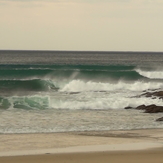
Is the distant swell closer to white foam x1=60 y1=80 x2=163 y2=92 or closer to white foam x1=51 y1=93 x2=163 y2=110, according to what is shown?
white foam x1=60 y1=80 x2=163 y2=92

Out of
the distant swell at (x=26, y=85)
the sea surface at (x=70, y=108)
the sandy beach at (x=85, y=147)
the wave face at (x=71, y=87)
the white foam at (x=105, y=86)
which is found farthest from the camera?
the white foam at (x=105, y=86)

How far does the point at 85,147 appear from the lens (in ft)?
49.8

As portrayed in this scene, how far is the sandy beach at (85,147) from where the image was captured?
1351cm

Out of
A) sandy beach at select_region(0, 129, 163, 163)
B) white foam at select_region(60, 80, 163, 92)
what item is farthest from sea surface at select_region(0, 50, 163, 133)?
sandy beach at select_region(0, 129, 163, 163)

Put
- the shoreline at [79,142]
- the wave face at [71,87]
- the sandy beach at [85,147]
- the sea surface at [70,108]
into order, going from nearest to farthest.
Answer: the sandy beach at [85,147], the shoreline at [79,142], the sea surface at [70,108], the wave face at [71,87]

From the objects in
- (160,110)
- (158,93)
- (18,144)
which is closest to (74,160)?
(18,144)

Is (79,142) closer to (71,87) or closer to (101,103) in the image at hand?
(101,103)

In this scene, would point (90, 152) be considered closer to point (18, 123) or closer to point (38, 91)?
point (18, 123)

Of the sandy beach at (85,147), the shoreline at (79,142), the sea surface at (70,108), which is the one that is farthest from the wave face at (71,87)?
the sandy beach at (85,147)

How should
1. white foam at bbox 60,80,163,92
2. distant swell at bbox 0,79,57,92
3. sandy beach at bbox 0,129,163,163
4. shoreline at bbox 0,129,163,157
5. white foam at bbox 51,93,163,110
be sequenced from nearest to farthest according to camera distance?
1. sandy beach at bbox 0,129,163,163
2. shoreline at bbox 0,129,163,157
3. white foam at bbox 51,93,163,110
4. distant swell at bbox 0,79,57,92
5. white foam at bbox 60,80,163,92

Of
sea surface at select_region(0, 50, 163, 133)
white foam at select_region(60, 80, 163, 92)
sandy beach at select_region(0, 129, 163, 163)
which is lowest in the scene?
sandy beach at select_region(0, 129, 163, 163)

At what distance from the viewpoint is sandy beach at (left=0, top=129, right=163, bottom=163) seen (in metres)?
13.5

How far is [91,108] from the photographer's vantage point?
84.2 ft

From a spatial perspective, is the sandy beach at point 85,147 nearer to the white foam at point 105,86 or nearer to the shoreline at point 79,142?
the shoreline at point 79,142
